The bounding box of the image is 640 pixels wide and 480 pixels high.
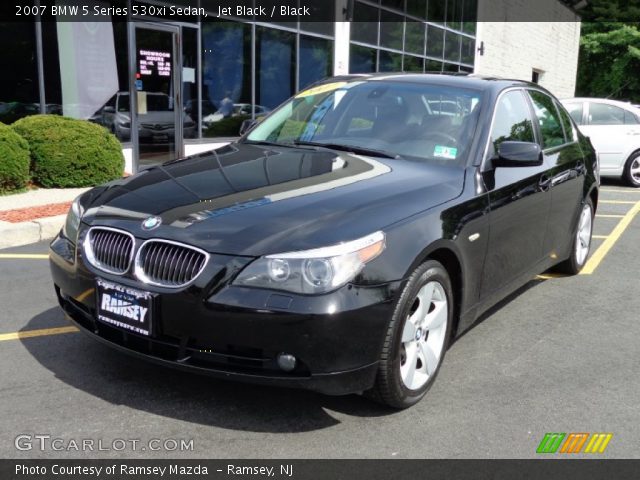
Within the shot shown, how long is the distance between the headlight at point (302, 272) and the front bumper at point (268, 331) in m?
0.04

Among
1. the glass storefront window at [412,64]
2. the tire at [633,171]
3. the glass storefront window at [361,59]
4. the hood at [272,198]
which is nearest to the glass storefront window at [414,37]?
the glass storefront window at [412,64]

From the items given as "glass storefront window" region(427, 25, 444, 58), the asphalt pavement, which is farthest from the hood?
"glass storefront window" region(427, 25, 444, 58)

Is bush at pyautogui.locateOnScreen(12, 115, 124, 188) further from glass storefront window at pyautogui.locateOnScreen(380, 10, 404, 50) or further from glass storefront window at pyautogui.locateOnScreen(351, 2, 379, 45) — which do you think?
glass storefront window at pyautogui.locateOnScreen(380, 10, 404, 50)

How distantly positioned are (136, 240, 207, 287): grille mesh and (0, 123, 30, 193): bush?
19.9 ft

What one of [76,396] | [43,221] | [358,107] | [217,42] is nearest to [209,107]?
[217,42]

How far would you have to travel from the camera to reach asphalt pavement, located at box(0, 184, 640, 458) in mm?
3076

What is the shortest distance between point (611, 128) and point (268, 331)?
11.9 metres

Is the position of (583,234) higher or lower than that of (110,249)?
lower

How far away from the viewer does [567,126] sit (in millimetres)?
5797

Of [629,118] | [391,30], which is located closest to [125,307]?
[629,118]

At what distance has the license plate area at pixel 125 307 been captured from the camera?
306 cm

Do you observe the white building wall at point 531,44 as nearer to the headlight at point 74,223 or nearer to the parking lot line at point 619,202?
the parking lot line at point 619,202

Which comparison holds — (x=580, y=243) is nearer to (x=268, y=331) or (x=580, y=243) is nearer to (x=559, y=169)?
(x=559, y=169)

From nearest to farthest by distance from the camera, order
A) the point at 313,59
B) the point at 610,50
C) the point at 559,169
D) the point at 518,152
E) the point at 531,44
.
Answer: the point at 518,152 < the point at 559,169 < the point at 313,59 < the point at 531,44 < the point at 610,50
